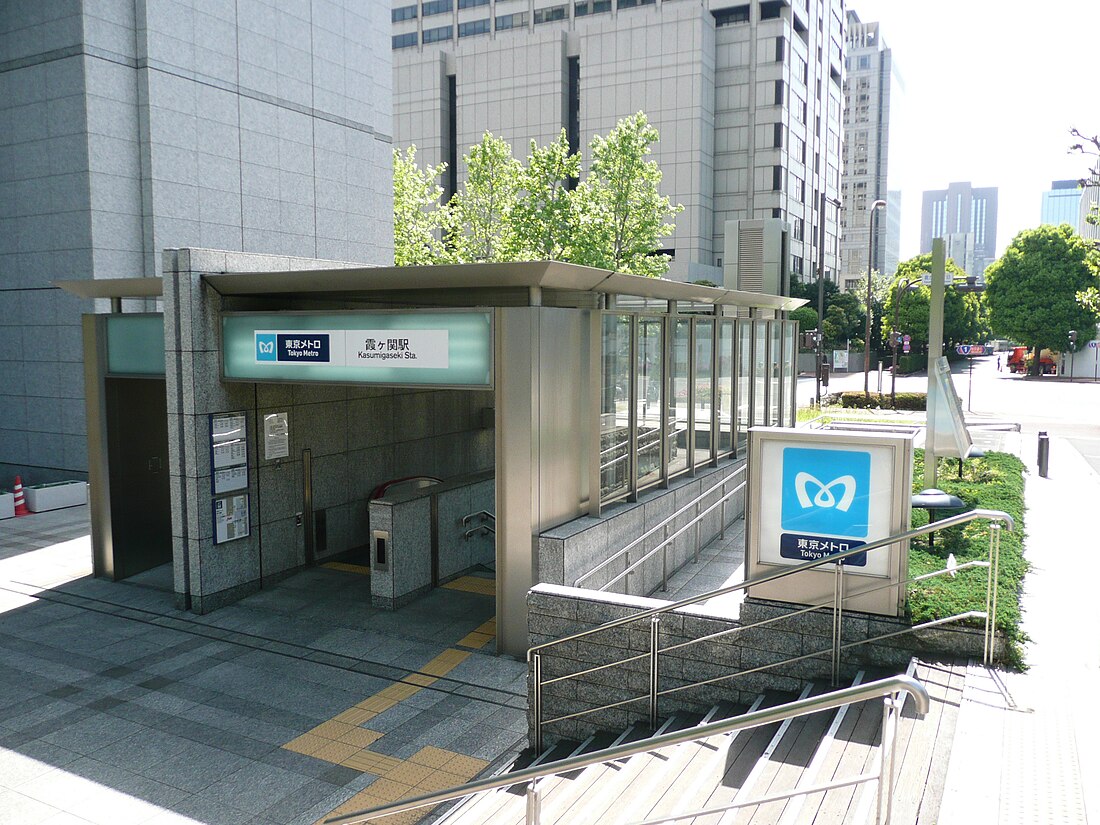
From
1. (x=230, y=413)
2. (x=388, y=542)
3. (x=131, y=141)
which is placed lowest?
→ (x=388, y=542)

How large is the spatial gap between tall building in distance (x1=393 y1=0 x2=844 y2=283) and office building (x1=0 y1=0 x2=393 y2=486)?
42.6 meters

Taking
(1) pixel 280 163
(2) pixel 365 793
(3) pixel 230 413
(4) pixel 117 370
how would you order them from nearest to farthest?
(2) pixel 365 793, (3) pixel 230 413, (4) pixel 117 370, (1) pixel 280 163

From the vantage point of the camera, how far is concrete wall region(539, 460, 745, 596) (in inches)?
381

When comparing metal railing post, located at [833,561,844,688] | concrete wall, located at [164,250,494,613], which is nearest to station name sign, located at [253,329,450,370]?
concrete wall, located at [164,250,494,613]

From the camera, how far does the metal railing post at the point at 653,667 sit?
751 centimetres

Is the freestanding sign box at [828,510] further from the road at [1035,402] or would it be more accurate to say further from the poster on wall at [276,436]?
the road at [1035,402]

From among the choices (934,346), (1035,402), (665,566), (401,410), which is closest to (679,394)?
(665,566)

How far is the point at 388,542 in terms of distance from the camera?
455 inches

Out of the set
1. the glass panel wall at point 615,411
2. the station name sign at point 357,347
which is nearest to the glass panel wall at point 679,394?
the glass panel wall at point 615,411

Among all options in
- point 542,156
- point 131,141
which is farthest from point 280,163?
point 542,156

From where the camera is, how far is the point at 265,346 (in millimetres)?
11258

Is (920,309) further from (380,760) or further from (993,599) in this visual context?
(380,760)

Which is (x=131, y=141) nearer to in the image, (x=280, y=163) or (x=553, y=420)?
(x=280, y=163)

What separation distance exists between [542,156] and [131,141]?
2077 cm
